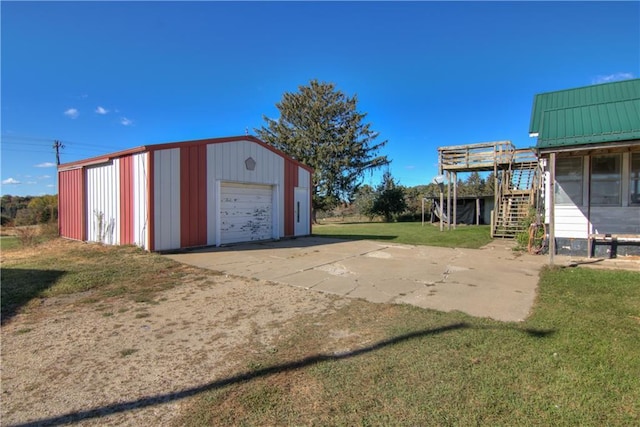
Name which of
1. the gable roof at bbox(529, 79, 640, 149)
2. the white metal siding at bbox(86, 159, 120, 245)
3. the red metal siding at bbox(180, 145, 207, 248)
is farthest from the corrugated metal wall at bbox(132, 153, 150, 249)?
the gable roof at bbox(529, 79, 640, 149)

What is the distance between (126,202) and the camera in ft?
33.2

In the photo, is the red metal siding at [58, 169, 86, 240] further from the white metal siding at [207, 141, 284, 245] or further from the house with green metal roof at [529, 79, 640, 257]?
the house with green metal roof at [529, 79, 640, 257]

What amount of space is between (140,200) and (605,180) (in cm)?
1279

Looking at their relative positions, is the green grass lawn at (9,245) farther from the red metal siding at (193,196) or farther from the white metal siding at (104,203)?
the red metal siding at (193,196)

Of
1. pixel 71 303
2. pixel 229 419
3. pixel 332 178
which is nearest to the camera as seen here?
pixel 229 419

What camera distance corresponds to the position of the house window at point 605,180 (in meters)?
9.00

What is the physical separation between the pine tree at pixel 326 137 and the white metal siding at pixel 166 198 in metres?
20.5

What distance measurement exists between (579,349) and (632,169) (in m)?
8.26

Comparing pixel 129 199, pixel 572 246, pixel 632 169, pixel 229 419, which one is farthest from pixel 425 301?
pixel 129 199

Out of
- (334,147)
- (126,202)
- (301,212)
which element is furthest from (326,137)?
(126,202)

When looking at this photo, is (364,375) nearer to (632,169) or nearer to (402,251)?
(402,251)

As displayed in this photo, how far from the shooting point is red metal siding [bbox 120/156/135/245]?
9.94 meters

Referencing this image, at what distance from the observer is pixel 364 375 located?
2871mm

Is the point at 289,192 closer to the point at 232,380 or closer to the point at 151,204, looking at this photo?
the point at 151,204
